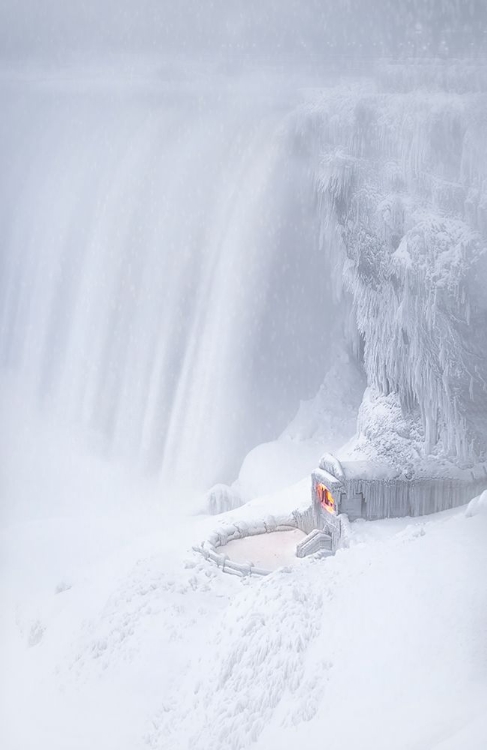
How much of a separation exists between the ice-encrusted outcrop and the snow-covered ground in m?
3.07

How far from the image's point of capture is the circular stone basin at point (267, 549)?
12102 millimetres

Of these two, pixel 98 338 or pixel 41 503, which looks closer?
pixel 41 503

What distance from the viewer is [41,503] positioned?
22484 millimetres

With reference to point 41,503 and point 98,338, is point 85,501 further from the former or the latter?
point 98,338

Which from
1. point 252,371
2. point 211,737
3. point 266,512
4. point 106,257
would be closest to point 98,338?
point 106,257

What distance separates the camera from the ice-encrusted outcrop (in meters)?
13.0

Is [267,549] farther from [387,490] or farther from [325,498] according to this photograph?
[387,490]

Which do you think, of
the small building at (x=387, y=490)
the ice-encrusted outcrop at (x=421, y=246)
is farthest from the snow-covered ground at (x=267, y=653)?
the ice-encrusted outcrop at (x=421, y=246)

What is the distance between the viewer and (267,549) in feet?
41.8

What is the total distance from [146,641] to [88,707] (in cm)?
127

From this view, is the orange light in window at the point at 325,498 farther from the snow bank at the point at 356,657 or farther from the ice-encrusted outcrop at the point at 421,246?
the snow bank at the point at 356,657

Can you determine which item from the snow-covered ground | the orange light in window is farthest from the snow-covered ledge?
the orange light in window

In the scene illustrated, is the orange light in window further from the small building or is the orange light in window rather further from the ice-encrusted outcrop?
the ice-encrusted outcrop

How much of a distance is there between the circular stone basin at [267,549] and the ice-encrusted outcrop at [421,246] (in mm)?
2926
